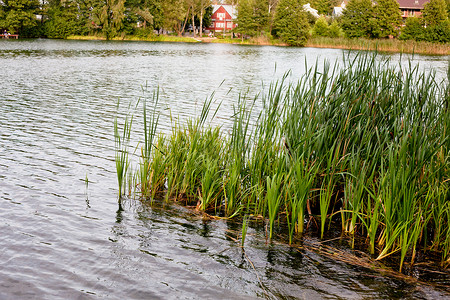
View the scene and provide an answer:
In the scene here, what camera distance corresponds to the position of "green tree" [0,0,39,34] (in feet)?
207

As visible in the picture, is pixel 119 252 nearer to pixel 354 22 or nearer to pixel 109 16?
pixel 109 16

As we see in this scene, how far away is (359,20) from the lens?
77.4 metres

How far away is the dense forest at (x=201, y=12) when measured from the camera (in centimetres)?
6794

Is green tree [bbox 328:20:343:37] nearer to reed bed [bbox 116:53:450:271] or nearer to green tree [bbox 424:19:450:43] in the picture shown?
green tree [bbox 424:19:450:43]

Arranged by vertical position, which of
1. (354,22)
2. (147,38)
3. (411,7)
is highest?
(411,7)

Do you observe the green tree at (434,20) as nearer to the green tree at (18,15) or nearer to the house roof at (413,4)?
the house roof at (413,4)

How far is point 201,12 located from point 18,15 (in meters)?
34.1

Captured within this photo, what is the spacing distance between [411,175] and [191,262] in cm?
262

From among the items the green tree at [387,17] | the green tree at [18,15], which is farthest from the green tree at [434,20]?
the green tree at [18,15]

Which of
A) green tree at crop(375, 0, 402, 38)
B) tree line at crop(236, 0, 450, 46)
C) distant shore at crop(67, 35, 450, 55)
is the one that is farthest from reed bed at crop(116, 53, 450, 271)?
green tree at crop(375, 0, 402, 38)

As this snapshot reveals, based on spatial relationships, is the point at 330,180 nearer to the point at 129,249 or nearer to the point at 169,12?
the point at 129,249

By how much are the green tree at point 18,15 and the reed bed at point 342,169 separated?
213 ft

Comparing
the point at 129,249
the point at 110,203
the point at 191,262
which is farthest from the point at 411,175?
the point at 110,203

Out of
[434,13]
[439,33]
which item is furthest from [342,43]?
[434,13]
